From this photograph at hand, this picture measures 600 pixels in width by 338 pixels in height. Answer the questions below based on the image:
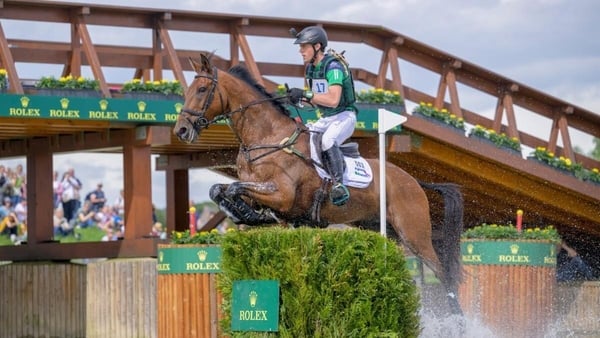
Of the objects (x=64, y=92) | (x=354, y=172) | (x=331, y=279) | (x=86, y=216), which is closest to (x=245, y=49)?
(x=64, y=92)

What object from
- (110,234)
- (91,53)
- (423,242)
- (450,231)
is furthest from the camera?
(110,234)

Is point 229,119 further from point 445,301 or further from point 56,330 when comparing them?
point 56,330

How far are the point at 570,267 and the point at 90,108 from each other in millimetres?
8330

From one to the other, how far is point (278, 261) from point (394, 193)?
3.74 metres

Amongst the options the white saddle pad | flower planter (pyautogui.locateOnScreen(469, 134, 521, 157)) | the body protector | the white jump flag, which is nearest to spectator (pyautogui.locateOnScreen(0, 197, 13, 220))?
flower planter (pyautogui.locateOnScreen(469, 134, 521, 157))

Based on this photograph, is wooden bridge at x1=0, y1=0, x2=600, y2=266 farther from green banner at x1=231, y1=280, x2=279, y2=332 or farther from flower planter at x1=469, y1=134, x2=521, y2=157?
green banner at x1=231, y1=280, x2=279, y2=332

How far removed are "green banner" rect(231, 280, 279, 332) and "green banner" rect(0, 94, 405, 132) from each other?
196 inches

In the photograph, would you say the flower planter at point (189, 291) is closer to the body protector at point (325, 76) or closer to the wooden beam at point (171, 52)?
the body protector at point (325, 76)

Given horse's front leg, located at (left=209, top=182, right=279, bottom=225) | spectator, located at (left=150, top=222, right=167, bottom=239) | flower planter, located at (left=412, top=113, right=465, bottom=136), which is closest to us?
horse's front leg, located at (left=209, top=182, right=279, bottom=225)

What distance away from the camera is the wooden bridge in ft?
51.7

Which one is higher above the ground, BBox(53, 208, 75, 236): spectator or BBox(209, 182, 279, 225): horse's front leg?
BBox(53, 208, 75, 236): spectator

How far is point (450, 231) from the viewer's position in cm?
1380

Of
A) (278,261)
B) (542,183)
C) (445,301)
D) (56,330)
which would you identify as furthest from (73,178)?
(278,261)

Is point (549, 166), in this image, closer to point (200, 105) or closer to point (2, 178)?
point (200, 105)
